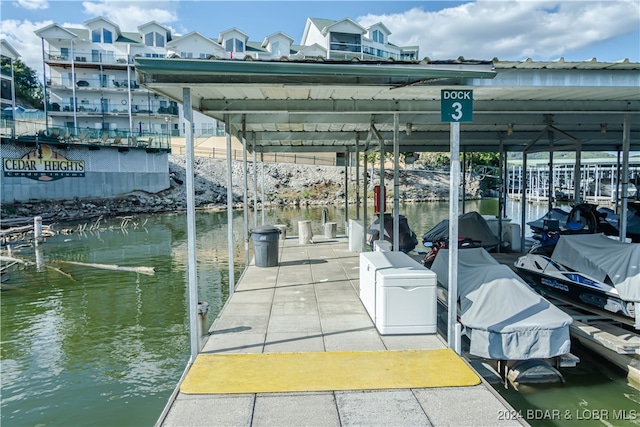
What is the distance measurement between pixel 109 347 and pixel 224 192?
37.1 m

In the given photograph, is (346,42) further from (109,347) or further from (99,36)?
(109,347)

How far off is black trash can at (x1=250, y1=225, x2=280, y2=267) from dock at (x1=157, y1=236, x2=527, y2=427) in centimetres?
318

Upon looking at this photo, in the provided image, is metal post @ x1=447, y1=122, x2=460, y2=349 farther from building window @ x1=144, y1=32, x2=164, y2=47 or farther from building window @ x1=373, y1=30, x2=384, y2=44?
building window @ x1=144, y1=32, x2=164, y2=47

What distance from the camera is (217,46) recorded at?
5197cm

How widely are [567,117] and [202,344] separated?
961cm

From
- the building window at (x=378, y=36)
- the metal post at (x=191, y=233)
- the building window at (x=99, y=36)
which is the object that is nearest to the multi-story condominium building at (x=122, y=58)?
the building window at (x=99, y=36)

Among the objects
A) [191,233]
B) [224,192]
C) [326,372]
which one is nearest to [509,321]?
[326,372]

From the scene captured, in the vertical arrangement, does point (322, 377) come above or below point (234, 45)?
below

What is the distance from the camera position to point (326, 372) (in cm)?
→ 565

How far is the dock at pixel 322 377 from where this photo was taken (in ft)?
15.4

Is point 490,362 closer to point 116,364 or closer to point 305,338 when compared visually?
point 305,338

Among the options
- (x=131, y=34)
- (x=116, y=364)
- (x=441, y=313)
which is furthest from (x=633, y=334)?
Answer: (x=131, y=34)

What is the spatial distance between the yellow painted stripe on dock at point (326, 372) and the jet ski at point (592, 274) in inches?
148

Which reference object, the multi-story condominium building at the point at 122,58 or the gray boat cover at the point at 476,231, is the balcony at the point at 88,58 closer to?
the multi-story condominium building at the point at 122,58
